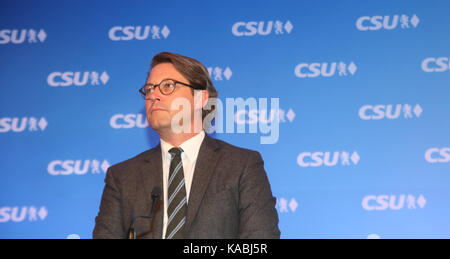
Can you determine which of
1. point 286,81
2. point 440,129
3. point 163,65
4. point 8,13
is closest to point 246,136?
point 286,81

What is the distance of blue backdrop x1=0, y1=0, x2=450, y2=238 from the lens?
12.0 ft

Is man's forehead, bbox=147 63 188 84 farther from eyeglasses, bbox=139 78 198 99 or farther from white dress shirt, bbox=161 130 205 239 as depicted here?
white dress shirt, bbox=161 130 205 239

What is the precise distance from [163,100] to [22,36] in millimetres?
1955

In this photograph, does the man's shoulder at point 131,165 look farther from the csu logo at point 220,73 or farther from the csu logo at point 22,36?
the csu logo at point 22,36

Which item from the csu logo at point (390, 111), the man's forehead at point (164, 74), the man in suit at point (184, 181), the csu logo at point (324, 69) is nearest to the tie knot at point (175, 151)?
the man in suit at point (184, 181)

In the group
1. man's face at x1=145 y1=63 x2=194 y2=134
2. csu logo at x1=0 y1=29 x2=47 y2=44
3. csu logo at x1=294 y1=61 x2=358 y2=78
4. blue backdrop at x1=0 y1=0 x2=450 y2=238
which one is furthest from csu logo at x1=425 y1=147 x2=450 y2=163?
csu logo at x1=0 y1=29 x2=47 y2=44

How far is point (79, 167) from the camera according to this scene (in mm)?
3893

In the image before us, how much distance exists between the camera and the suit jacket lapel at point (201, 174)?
256cm

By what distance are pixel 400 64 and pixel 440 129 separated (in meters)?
0.53

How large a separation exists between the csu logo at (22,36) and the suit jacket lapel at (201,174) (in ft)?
6.52

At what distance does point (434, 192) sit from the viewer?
3.60m

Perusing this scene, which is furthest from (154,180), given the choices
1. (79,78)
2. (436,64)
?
(436,64)

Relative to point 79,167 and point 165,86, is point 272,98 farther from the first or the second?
point 79,167

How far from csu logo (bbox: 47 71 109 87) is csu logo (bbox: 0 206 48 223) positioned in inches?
37.4
